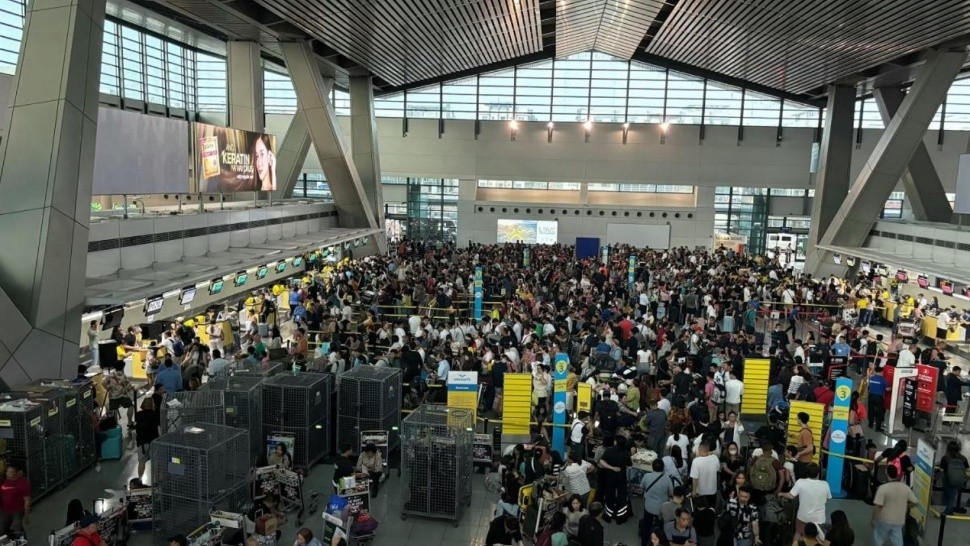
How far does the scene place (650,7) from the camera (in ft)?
75.0

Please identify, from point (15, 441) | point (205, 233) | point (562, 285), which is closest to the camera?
point (15, 441)

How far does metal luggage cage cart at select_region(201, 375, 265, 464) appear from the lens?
32.3ft

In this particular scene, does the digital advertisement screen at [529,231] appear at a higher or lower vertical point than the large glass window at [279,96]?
lower

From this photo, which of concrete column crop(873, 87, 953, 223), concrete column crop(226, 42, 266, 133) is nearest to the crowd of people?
concrete column crop(873, 87, 953, 223)

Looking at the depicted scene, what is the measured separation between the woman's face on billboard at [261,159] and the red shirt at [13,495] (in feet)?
43.2

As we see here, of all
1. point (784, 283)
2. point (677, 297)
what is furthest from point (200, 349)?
point (784, 283)

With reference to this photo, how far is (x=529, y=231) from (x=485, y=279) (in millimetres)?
14805

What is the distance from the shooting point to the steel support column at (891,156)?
71.3ft

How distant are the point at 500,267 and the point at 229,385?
16.2 metres

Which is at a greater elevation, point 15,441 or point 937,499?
point 15,441

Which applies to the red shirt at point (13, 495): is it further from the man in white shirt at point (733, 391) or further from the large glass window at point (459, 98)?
the large glass window at point (459, 98)

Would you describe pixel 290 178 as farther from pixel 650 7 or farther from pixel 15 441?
pixel 15 441

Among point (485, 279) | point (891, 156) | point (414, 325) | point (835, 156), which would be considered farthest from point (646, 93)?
point (414, 325)

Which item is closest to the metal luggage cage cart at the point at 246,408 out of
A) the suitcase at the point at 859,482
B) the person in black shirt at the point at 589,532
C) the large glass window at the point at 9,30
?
the person in black shirt at the point at 589,532
